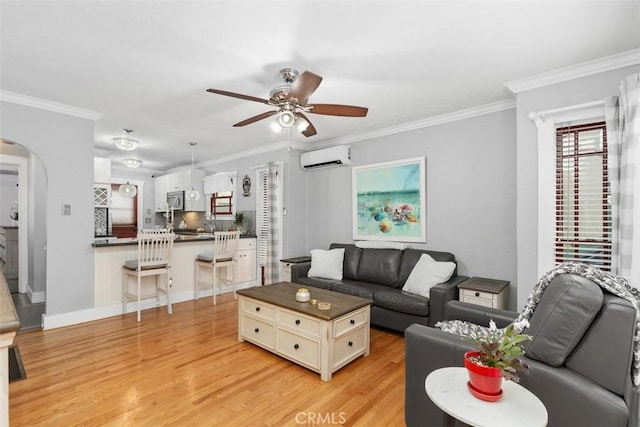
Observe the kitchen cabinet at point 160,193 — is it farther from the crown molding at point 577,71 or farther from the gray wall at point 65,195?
the crown molding at point 577,71

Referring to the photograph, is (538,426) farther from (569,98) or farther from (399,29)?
(569,98)

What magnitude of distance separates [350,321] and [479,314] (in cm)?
104

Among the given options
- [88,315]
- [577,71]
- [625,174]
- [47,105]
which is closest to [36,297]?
[88,315]

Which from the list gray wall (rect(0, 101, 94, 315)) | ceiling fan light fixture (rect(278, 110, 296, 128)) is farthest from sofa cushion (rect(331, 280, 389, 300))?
gray wall (rect(0, 101, 94, 315))

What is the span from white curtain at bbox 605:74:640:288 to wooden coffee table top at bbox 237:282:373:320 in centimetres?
197

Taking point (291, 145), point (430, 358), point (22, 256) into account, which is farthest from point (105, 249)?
point (430, 358)

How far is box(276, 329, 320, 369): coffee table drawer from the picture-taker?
255cm

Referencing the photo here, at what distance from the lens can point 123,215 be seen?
7.92 metres

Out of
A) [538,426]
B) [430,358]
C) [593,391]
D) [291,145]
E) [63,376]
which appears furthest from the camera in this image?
[291,145]

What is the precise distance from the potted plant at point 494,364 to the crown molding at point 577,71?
101 inches

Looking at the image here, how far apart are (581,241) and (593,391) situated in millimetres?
1780

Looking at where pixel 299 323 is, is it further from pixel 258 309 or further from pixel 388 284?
pixel 388 284

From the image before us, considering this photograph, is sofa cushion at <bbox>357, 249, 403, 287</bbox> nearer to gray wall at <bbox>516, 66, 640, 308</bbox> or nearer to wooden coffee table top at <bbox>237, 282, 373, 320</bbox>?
wooden coffee table top at <bbox>237, 282, 373, 320</bbox>

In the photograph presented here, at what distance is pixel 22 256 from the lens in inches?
196
